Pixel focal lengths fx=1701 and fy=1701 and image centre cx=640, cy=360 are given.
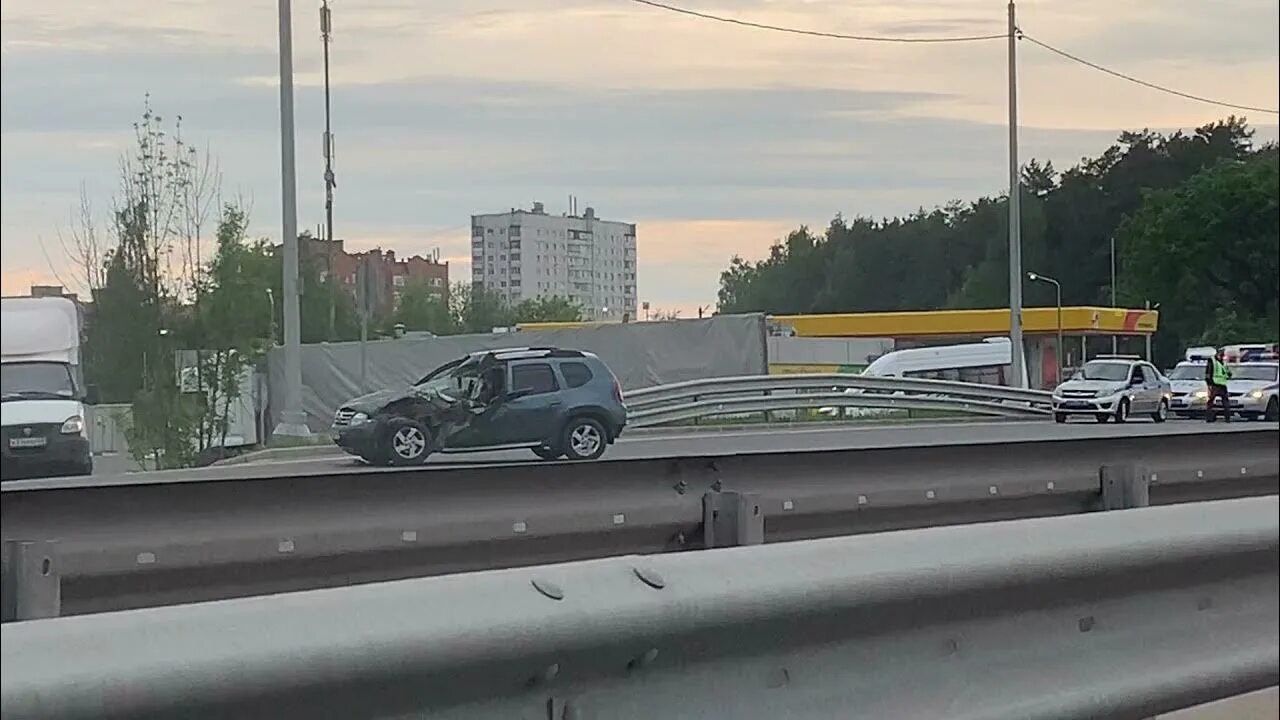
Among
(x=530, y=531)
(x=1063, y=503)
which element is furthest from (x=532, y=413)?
(x=1063, y=503)

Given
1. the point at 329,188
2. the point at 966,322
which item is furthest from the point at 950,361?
the point at 329,188

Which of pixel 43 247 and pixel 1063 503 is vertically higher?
pixel 43 247

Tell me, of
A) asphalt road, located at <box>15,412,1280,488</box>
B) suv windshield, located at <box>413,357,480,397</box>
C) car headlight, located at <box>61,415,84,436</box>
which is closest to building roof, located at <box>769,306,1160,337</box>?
asphalt road, located at <box>15,412,1280,488</box>

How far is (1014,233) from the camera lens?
438cm

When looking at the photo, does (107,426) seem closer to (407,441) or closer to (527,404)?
(407,441)

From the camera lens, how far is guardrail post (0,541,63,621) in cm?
336

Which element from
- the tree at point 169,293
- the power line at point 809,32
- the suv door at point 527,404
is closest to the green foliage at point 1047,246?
the power line at point 809,32

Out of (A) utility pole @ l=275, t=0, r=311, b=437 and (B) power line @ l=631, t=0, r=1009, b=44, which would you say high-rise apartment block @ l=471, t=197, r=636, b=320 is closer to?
(A) utility pole @ l=275, t=0, r=311, b=437

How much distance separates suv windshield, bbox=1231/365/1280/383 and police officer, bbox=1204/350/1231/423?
3 cm

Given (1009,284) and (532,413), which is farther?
(1009,284)

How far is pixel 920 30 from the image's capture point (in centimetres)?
434

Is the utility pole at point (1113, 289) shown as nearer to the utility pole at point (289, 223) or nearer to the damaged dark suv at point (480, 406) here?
the damaged dark suv at point (480, 406)

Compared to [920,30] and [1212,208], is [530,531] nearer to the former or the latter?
[920,30]

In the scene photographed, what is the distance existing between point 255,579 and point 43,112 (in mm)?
1340
